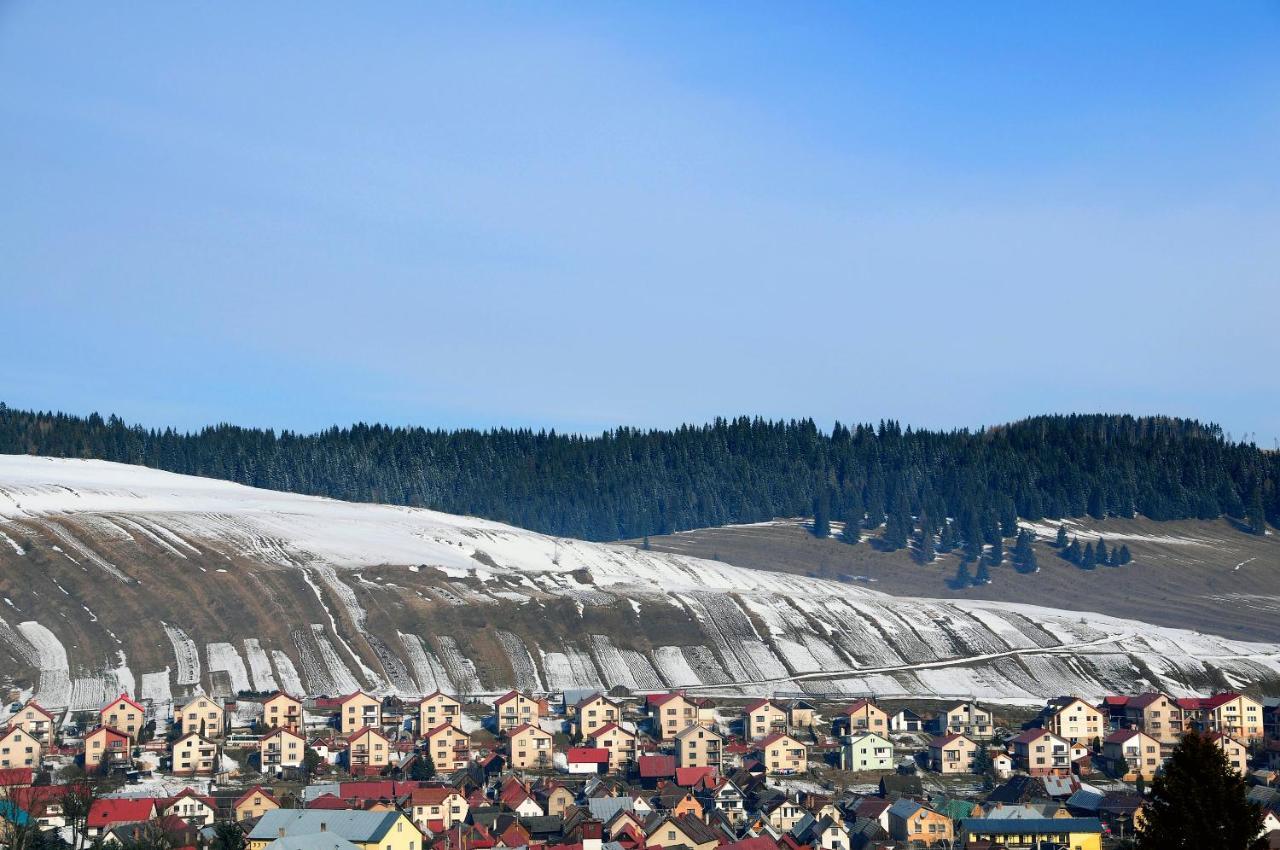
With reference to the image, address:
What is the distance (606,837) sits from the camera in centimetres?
6819

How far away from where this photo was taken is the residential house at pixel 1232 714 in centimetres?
9875

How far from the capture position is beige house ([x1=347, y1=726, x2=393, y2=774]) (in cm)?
8631

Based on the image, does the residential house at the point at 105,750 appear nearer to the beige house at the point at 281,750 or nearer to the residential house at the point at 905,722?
the beige house at the point at 281,750

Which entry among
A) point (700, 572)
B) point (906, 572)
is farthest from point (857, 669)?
point (906, 572)

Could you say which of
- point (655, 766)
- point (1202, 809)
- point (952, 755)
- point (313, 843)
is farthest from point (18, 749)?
point (1202, 809)

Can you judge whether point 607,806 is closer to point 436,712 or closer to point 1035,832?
point 1035,832

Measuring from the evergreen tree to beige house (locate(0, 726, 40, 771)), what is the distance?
66.4 meters

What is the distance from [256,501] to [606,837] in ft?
353

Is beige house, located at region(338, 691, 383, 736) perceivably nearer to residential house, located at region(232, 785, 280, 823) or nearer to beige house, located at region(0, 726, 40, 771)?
beige house, located at region(0, 726, 40, 771)

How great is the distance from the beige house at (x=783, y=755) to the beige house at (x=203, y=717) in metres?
31.8

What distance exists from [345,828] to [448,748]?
2636 cm

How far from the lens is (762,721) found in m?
96.8

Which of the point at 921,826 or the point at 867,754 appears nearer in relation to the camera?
the point at 921,826

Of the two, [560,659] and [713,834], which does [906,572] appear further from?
[713,834]
